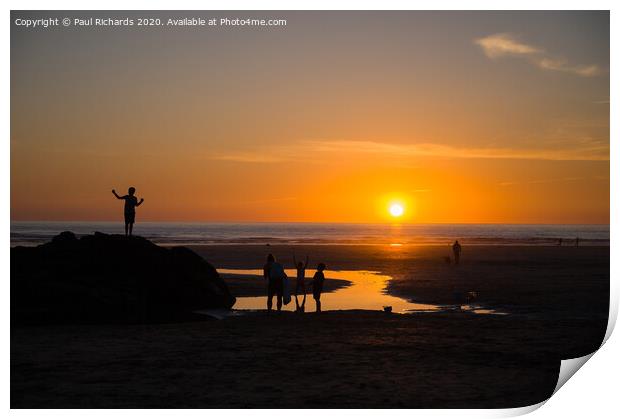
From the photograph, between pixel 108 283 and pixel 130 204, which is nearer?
pixel 108 283

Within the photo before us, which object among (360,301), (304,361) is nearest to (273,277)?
(360,301)

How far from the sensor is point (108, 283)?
61.7 feet

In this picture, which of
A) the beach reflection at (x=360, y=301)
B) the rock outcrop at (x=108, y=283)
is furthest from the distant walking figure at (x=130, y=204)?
the beach reflection at (x=360, y=301)

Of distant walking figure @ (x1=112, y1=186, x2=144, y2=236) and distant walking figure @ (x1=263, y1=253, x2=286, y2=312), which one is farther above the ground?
distant walking figure @ (x1=112, y1=186, x2=144, y2=236)

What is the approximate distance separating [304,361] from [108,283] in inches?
323

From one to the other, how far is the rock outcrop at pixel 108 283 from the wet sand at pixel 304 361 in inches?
58.4

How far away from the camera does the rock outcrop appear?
17.4 m

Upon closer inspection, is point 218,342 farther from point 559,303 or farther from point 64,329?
point 559,303

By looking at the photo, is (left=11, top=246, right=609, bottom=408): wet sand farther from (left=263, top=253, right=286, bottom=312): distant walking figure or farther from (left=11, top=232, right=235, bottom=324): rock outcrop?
(left=11, top=232, right=235, bottom=324): rock outcrop

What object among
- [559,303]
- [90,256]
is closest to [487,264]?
[559,303]

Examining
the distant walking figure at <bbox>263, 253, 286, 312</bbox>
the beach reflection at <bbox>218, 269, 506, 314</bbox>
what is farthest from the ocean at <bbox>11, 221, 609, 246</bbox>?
the distant walking figure at <bbox>263, 253, 286, 312</bbox>

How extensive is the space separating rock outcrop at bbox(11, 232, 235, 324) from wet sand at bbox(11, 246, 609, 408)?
1.48m

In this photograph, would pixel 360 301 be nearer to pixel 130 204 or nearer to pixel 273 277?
pixel 273 277
